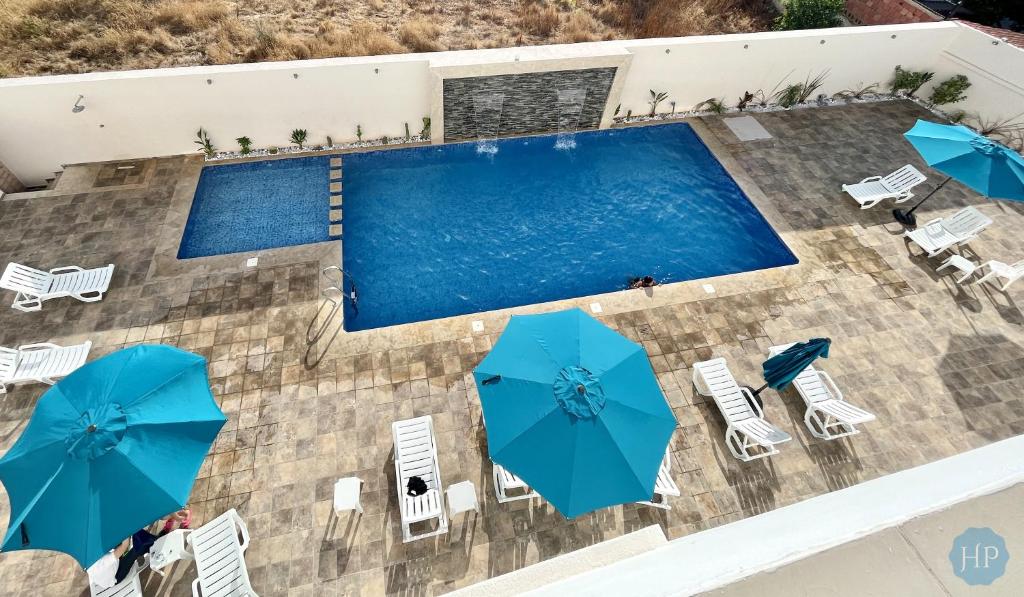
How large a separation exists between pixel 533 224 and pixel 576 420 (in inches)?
296

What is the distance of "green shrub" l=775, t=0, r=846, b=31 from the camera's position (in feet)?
59.6

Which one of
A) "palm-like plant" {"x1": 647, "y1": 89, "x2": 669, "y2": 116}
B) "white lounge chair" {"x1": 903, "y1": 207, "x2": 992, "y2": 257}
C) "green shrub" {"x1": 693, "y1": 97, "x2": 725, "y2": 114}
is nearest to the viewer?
"white lounge chair" {"x1": 903, "y1": 207, "x2": 992, "y2": 257}

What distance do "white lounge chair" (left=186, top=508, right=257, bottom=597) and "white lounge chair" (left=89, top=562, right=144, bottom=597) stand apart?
0.72m

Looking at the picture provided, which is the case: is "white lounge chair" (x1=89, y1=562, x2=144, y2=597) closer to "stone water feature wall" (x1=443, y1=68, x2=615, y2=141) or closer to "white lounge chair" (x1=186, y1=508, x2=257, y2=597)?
"white lounge chair" (x1=186, y1=508, x2=257, y2=597)

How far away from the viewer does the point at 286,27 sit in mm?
16359

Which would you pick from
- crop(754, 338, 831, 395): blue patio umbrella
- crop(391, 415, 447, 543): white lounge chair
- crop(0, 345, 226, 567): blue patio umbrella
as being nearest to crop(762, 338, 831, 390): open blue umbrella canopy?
crop(754, 338, 831, 395): blue patio umbrella

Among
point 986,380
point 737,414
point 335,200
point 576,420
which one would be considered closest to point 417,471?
point 576,420

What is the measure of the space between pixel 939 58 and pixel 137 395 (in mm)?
24527

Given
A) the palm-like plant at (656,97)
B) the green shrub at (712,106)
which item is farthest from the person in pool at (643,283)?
the green shrub at (712,106)

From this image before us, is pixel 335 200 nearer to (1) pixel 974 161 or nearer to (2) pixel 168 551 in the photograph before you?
(2) pixel 168 551

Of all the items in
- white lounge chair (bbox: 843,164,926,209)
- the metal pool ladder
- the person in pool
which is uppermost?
white lounge chair (bbox: 843,164,926,209)

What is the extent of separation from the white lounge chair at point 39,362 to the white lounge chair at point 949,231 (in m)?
19.4

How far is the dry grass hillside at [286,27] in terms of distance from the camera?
1449 centimetres

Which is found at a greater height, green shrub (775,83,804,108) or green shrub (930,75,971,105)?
green shrub (930,75,971,105)
